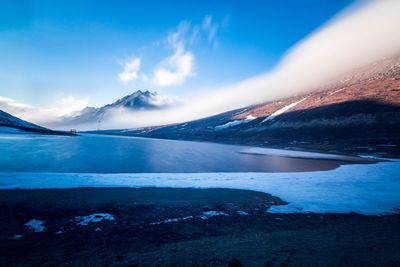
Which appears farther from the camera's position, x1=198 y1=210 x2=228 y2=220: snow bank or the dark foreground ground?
x1=198 y1=210 x2=228 y2=220: snow bank

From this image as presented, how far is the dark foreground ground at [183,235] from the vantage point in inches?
314

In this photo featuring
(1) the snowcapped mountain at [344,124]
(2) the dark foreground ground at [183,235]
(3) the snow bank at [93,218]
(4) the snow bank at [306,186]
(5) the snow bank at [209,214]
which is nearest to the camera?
(2) the dark foreground ground at [183,235]

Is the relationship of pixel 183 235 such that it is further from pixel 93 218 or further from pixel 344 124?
pixel 344 124

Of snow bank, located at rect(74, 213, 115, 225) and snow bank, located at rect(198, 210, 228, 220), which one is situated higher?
snow bank, located at rect(74, 213, 115, 225)

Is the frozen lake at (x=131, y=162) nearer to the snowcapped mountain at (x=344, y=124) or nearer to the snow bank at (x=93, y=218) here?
the snow bank at (x=93, y=218)

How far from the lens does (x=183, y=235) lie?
1055cm

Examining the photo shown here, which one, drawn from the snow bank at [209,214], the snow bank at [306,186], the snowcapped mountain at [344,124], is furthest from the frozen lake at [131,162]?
the snowcapped mountain at [344,124]

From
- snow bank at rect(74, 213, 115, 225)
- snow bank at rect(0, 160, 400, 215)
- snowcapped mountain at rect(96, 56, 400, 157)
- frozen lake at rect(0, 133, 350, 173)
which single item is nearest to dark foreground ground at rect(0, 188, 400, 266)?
snow bank at rect(74, 213, 115, 225)

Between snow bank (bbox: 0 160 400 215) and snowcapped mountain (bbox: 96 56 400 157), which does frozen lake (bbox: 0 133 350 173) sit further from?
snowcapped mountain (bbox: 96 56 400 157)

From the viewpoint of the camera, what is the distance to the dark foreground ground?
799 cm

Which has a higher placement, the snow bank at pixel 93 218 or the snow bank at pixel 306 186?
the snow bank at pixel 93 218

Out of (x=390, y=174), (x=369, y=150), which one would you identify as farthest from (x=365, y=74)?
(x=390, y=174)

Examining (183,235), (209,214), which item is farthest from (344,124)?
(183,235)

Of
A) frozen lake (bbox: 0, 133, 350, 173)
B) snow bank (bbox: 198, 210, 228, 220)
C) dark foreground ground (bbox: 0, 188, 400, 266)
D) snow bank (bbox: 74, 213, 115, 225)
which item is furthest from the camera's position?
frozen lake (bbox: 0, 133, 350, 173)
